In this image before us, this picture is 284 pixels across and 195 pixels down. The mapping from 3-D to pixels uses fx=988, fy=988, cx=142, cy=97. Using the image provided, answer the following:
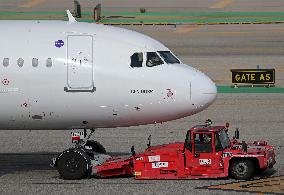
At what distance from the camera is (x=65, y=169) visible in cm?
2988

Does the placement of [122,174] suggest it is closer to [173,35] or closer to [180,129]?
[180,129]

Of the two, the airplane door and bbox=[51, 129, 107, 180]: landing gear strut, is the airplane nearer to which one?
the airplane door

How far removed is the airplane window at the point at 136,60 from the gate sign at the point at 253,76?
2602cm

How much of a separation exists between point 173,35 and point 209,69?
20.5 metres

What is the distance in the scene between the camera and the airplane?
29.7 metres

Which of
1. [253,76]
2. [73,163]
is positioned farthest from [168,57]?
[253,76]

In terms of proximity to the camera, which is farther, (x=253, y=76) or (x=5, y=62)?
(x=253, y=76)

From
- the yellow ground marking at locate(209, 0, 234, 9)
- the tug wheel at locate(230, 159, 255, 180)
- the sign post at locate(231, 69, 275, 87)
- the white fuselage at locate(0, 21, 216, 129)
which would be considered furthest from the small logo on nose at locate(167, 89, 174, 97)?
the yellow ground marking at locate(209, 0, 234, 9)

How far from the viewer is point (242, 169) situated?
95.4 feet

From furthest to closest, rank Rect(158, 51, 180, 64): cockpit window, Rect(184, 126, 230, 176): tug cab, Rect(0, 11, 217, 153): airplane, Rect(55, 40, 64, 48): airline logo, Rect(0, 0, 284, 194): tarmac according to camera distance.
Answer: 1. Rect(158, 51, 180, 64): cockpit window
2. Rect(55, 40, 64, 48): airline logo
3. Rect(0, 11, 217, 153): airplane
4. Rect(184, 126, 230, 176): tug cab
5. Rect(0, 0, 284, 194): tarmac

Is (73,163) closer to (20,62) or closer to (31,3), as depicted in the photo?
(20,62)

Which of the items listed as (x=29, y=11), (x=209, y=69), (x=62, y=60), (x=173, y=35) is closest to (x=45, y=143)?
(x=62, y=60)

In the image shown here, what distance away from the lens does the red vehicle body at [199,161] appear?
29062mm

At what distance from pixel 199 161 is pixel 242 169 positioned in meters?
1.30
